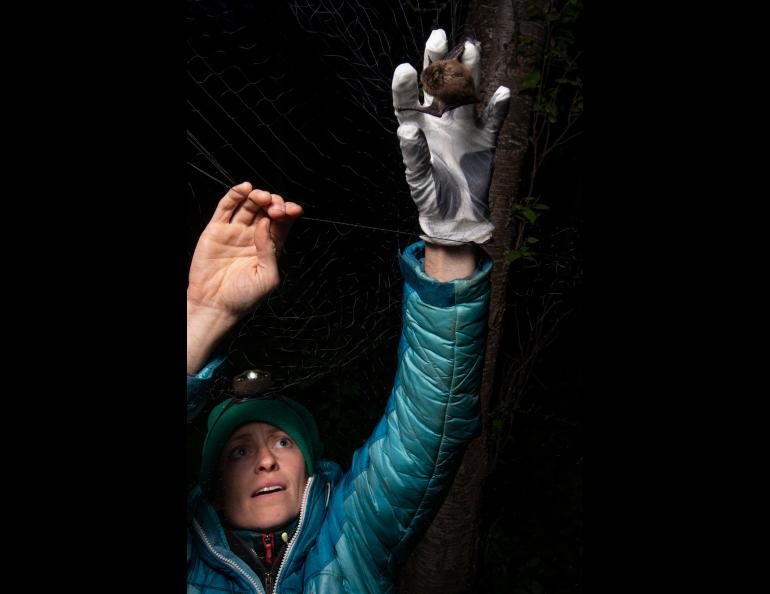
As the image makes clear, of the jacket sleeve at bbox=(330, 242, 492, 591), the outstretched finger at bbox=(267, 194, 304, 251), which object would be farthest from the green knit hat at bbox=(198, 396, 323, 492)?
the outstretched finger at bbox=(267, 194, 304, 251)

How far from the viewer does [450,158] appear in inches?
42.3

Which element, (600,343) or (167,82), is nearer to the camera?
(167,82)

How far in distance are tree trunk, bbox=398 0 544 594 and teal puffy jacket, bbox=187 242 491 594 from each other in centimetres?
56

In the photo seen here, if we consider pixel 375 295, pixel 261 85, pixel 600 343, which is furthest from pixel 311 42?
pixel 600 343

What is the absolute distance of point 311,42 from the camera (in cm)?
133

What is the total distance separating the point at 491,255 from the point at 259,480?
828 mm

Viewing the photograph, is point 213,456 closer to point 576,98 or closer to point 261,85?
point 261,85

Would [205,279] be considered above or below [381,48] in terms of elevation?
below

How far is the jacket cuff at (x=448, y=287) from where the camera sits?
100 centimetres

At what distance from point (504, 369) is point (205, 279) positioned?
3.53 feet

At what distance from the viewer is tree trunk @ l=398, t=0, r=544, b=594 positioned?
1471 millimetres

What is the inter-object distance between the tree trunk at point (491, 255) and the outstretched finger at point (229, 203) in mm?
772

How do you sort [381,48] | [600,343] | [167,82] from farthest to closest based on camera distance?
[381,48] < [600,343] < [167,82]

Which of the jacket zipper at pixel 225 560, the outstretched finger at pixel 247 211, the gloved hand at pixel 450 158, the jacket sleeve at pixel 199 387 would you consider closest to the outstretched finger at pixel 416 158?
the gloved hand at pixel 450 158
